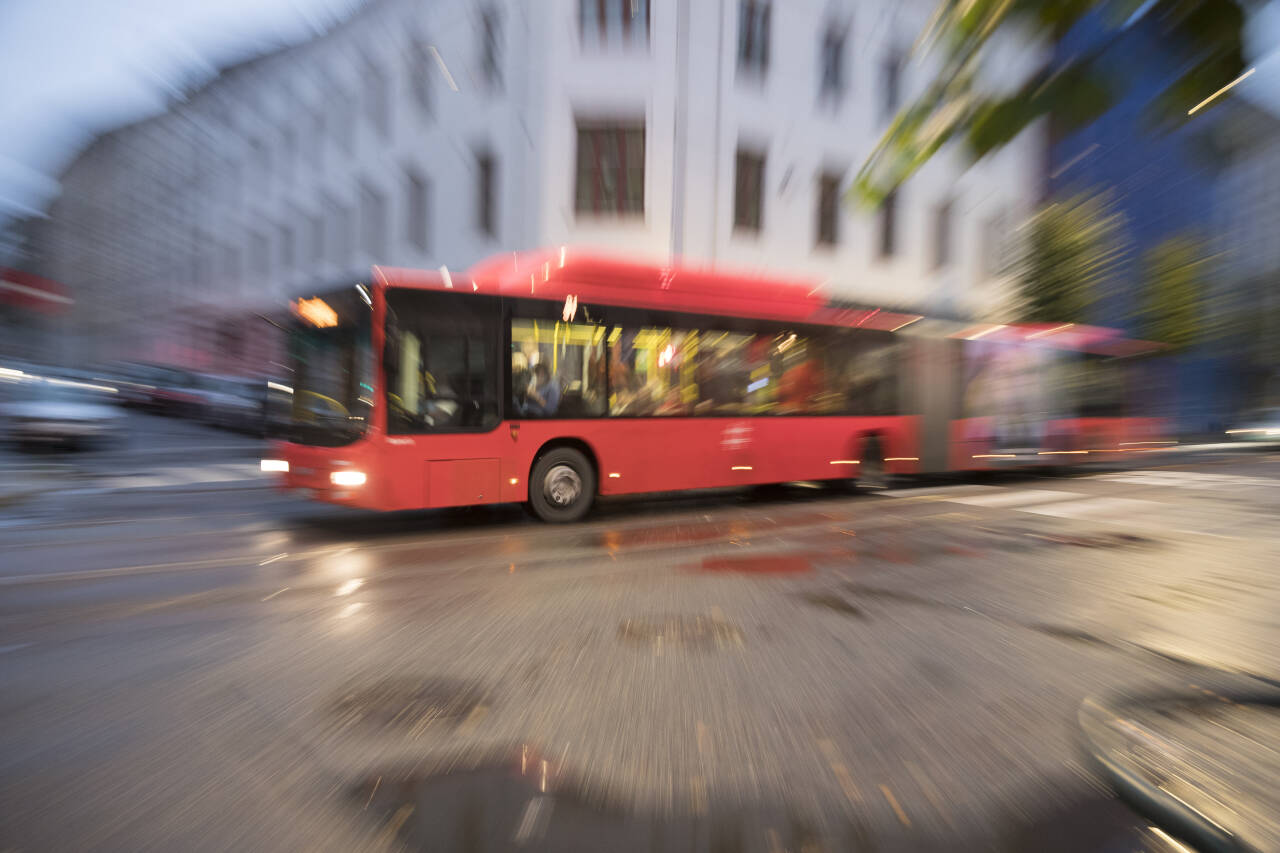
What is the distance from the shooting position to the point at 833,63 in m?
19.1

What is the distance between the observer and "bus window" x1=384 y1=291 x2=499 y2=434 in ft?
22.4

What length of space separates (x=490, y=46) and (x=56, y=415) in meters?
13.0

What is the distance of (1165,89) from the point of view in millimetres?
1567

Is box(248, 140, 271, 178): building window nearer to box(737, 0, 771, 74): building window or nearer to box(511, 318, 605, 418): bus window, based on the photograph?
box(737, 0, 771, 74): building window

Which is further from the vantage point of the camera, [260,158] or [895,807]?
[260,158]

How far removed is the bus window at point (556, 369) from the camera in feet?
24.7

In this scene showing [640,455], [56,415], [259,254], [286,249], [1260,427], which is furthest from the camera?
[259,254]

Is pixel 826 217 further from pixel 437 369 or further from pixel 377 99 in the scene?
pixel 437 369

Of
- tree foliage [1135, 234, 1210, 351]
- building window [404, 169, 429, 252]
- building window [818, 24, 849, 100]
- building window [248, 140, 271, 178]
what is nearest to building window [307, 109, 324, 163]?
building window [248, 140, 271, 178]

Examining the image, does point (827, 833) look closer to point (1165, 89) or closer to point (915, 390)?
point (1165, 89)

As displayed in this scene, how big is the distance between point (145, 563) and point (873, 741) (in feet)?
19.9

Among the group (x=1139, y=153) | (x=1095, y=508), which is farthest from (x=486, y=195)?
(x=1139, y=153)

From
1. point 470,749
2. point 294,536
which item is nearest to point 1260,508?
point 470,749

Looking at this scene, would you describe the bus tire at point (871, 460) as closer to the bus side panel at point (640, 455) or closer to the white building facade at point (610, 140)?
the bus side panel at point (640, 455)
